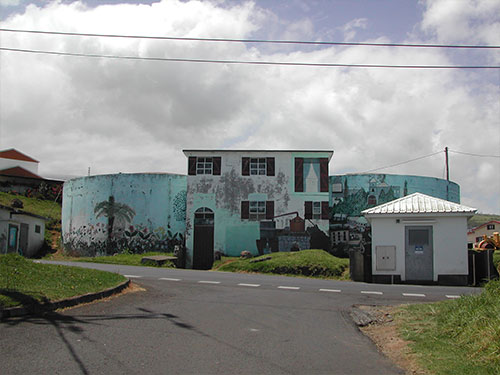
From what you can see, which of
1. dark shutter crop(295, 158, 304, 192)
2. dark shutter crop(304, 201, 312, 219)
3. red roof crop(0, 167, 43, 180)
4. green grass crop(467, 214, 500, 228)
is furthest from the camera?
green grass crop(467, 214, 500, 228)

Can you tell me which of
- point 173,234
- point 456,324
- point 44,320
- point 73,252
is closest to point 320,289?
point 456,324

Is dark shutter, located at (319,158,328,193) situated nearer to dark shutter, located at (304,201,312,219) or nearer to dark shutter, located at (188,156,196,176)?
dark shutter, located at (304,201,312,219)

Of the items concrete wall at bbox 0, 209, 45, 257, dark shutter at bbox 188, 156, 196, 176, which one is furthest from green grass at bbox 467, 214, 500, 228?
concrete wall at bbox 0, 209, 45, 257

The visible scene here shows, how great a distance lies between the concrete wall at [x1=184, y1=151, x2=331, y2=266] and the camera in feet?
115

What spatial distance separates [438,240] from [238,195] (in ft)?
55.8

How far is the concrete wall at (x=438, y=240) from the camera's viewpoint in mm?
20625

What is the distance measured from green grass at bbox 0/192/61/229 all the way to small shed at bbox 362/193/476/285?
3523cm

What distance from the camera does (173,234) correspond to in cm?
3759

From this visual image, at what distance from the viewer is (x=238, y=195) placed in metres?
35.4

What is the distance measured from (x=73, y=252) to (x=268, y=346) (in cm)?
3507

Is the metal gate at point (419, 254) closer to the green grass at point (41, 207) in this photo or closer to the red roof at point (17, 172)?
the green grass at point (41, 207)

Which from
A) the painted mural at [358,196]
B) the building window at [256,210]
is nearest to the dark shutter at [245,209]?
the building window at [256,210]

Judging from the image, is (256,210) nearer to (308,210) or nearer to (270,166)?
(270,166)

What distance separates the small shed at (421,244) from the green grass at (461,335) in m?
11.2
